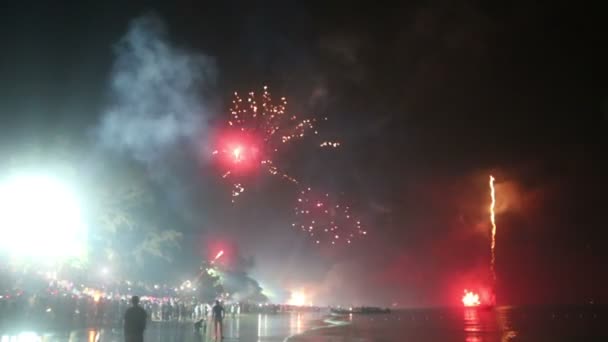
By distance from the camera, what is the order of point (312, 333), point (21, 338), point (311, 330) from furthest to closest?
1. point (311, 330)
2. point (312, 333)
3. point (21, 338)

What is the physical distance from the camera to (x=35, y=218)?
3048 cm

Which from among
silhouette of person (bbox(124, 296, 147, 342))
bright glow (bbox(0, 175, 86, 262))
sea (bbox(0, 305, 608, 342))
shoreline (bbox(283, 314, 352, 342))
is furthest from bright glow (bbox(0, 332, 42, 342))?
shoreline (bbox(283, 314, 352, 342))

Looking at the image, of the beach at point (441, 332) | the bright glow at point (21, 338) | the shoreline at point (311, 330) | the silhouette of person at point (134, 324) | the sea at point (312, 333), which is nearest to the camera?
the silhouette of person at point (134, 324)

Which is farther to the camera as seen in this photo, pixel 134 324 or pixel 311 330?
pixel 311 330

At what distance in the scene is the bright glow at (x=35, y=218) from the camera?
29.6 metres

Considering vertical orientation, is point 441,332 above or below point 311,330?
below

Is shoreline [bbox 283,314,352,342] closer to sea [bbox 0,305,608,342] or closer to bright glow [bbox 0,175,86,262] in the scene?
sea [bbox 0,305,608,342]

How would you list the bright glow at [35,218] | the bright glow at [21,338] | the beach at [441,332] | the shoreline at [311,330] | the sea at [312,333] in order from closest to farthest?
the bright glow at [21,338]
the sea at [312,333]
the shoreline at [311,330]
the bright glow at [35,218]
the beach at [441,332]

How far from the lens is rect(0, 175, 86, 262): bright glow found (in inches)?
1167

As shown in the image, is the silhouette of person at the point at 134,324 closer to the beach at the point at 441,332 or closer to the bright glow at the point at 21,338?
the bright glow at the point at 21,338

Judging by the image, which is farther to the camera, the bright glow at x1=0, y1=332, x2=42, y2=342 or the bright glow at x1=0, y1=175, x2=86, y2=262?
the bright glow at x1=0, y1=175, x2=86, y2=262

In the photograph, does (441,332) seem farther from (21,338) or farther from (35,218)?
(21,338)

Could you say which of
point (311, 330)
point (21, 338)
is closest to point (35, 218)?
point (21, 338)

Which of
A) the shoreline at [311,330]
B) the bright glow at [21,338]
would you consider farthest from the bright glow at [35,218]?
the shoreline at [311,330]
